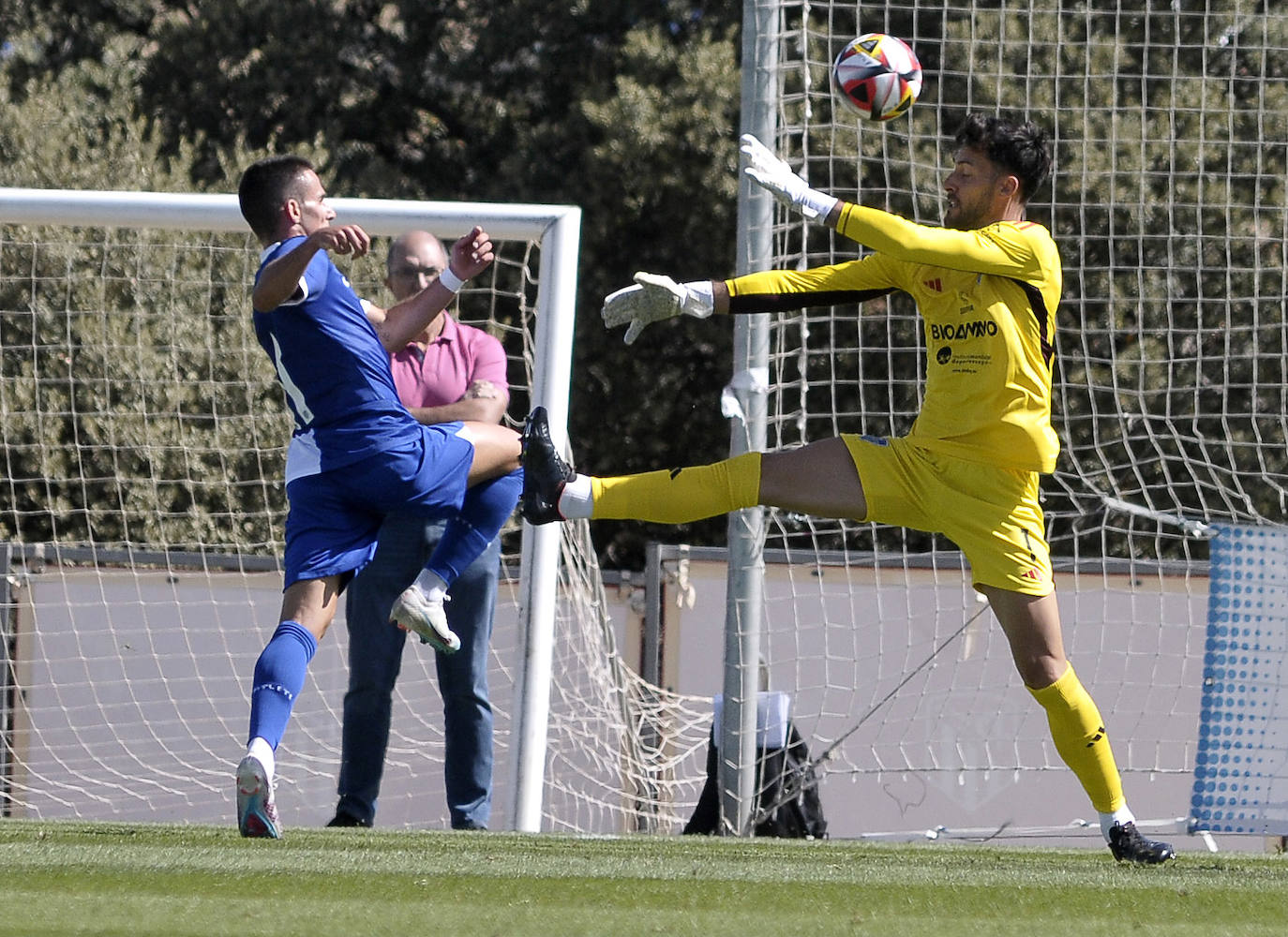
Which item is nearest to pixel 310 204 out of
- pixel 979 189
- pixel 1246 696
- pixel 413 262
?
pixel 413 262

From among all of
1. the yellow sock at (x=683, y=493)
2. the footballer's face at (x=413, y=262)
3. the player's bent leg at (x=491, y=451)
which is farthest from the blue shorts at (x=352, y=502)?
the footballer's face at (x=413, y=262)

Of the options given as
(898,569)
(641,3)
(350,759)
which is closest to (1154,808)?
(898,569)

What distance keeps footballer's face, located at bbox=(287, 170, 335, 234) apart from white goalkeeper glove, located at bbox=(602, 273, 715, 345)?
94 centimetres

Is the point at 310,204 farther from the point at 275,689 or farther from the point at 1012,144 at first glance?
the point at 1012,144

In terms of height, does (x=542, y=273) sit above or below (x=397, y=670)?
above

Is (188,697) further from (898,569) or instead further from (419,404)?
(898,569)

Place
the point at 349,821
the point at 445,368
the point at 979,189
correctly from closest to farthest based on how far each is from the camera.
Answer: the point at 979,189
the point at 349,821
the point at 445,368

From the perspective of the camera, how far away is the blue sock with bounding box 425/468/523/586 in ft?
17.3

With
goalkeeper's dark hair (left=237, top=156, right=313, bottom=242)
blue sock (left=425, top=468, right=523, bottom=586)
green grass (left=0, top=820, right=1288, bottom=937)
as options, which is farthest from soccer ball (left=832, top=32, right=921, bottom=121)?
green grass (left=0, top=820, right=1288, bottom=937)

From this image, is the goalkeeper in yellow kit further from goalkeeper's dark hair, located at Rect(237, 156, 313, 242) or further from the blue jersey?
goalkeeper's dark hair, located at Rect(237, 156, 313, 242)

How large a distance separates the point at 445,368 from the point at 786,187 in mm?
1794

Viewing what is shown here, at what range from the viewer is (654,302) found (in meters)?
5.20

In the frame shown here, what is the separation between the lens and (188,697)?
8484mm

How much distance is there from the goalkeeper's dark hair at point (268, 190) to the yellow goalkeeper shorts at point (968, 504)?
1892 millimetres
